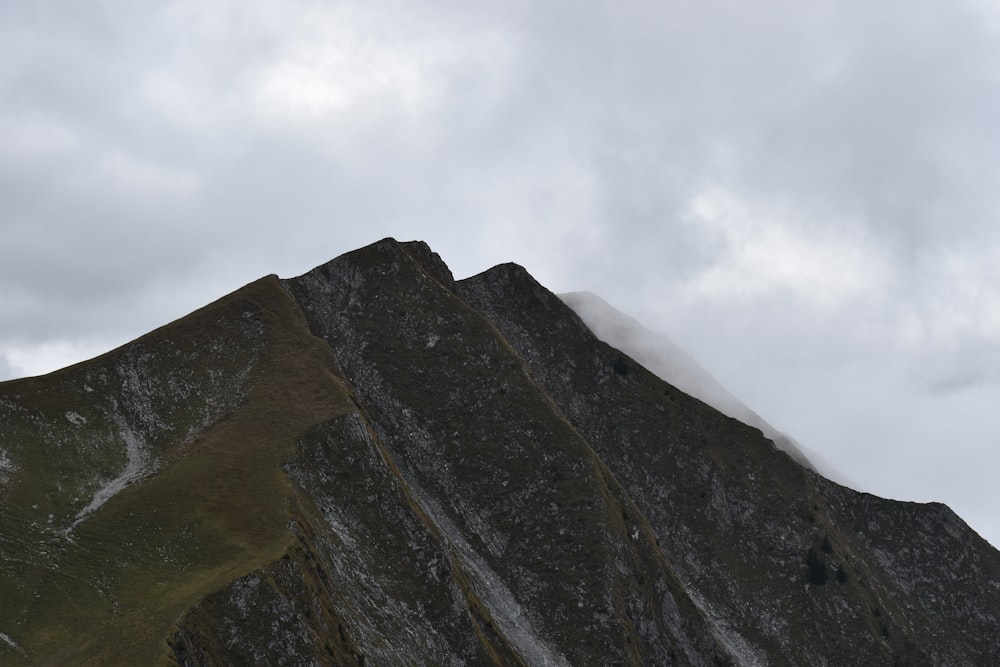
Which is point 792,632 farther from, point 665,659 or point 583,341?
point 583,341

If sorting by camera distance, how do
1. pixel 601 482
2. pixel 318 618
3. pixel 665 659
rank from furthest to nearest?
pixel 601 482, pixel 665 659, pixel 318 618

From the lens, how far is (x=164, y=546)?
73.2 m

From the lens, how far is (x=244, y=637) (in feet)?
217

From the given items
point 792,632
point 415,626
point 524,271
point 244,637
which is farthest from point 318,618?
Result: point 524,271

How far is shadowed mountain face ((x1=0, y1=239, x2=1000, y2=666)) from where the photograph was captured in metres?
70.2

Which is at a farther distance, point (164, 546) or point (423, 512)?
point (423, 512)

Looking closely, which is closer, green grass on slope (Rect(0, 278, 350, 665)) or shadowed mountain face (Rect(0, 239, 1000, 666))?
green grass on slope (Rect(0, 278, 350, 665))

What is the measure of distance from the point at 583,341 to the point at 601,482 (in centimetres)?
3777

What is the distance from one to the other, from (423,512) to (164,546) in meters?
32.5

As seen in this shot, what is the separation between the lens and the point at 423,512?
100500mm

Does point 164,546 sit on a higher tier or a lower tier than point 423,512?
lower

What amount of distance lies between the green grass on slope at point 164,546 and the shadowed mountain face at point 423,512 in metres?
0.22

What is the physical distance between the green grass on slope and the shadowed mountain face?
221 millimetres

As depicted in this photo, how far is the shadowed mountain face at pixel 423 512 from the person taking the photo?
70.2 metres
